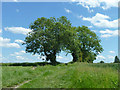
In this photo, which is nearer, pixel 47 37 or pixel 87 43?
pixel 47 37

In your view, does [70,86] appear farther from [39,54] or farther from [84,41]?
[84,41]

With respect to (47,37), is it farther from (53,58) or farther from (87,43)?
(87,43)

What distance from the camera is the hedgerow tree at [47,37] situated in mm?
29484

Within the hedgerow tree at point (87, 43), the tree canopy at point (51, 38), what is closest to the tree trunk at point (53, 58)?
the tree canopy at point (51, 38)

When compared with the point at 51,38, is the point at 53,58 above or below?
below

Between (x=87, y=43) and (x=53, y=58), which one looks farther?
(x=87, y=43)

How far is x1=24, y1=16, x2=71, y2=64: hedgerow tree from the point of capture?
29484 mm

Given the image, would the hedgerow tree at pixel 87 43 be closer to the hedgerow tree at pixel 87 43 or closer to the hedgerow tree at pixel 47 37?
the hedgerow tree at pixel 87 43

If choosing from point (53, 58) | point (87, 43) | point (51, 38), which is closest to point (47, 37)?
point (51, 38)

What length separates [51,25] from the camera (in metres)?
31.0

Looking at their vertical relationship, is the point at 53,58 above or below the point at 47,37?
below

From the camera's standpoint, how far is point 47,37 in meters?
30.0

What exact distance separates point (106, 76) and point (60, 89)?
139 inches

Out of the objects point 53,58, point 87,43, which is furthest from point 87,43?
point 53,58
